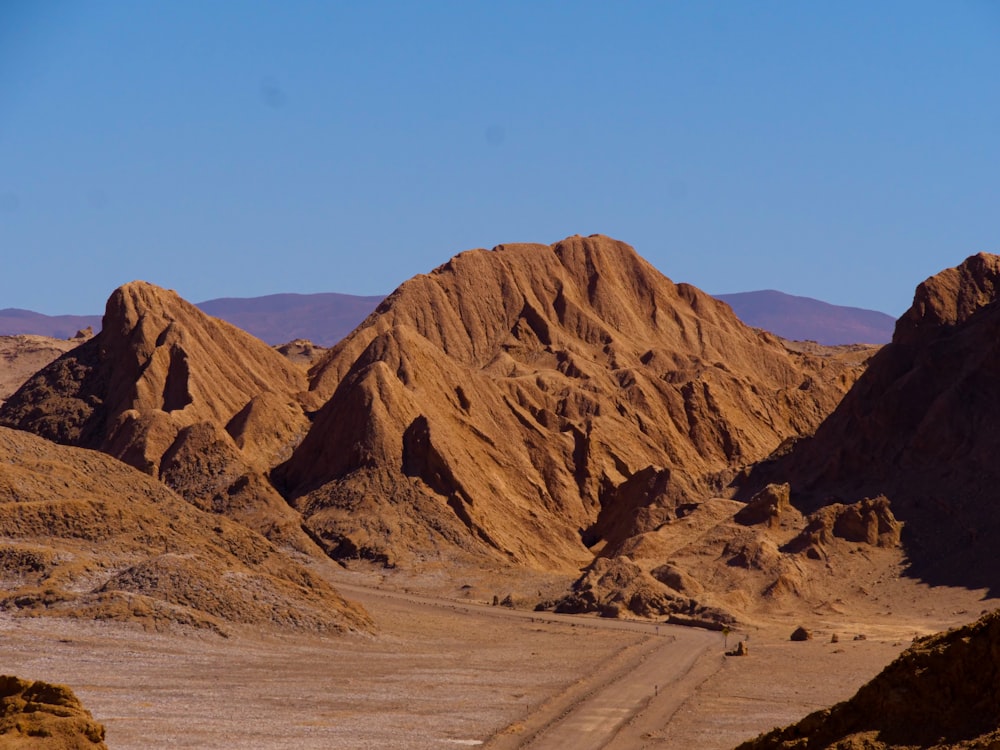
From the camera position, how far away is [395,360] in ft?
315

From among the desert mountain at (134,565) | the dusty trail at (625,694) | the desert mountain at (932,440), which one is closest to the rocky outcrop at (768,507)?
the desert mountain at (932,440)

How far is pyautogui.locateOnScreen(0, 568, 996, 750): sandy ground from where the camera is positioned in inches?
1469

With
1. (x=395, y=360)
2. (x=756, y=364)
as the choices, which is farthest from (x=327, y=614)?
(x=756, y=364)

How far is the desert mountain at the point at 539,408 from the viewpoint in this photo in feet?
271

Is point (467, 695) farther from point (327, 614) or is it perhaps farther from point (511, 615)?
point (511, 615)

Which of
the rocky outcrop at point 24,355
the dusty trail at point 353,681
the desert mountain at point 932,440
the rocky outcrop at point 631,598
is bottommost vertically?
the dusty trail at point 353,681

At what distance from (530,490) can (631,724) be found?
166 feet

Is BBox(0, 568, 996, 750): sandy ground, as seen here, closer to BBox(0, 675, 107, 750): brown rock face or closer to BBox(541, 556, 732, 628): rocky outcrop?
BBox(541, 556, 732, 628): rocky outcrop

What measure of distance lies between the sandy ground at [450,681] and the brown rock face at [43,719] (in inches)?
236

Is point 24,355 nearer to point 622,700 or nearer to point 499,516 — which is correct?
point 499,516

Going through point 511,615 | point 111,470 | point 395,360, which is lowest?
point 511,615

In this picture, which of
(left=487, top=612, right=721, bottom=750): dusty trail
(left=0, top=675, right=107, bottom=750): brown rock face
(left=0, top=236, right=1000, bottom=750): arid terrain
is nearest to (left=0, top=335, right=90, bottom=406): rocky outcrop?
(left=0, top=236, right=1000, bottom=750): arid terrain

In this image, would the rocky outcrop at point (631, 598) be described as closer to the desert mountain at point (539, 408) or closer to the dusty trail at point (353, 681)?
the dusty trail at point (353, 681)

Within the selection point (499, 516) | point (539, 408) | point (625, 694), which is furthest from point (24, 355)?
point (625, 694)
